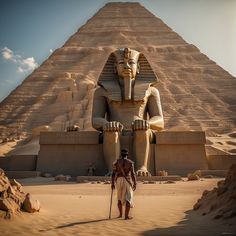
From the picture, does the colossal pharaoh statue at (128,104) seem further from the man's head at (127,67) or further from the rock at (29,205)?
the rock at (29,205)

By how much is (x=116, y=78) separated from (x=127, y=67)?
0.82m

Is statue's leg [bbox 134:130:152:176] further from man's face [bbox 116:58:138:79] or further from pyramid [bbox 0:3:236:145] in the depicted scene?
pyramid [bbox 0:3:236:145]

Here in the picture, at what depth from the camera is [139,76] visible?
35.6 ft

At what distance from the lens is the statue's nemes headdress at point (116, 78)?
10291mm

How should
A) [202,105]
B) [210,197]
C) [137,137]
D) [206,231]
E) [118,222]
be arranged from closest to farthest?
[206,231]
[118,222]
[210,197]
[137,137]
[202,105]

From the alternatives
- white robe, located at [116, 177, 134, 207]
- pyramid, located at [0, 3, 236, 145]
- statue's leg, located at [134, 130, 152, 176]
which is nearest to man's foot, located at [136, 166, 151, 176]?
statue's leg, located at [134, 130, 152, 176]

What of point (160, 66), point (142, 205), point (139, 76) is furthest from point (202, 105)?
point (142, 205)

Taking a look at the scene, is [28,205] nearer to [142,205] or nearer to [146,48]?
[142,205]

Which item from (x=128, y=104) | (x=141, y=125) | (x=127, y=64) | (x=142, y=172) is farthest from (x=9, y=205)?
(x=128, y=104)

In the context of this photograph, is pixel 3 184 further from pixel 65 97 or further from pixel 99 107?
pixel 65 97

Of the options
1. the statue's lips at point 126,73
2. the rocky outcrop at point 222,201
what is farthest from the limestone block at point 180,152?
the rocky outcrop at point 222,201

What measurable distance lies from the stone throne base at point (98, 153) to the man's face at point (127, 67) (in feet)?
5.38

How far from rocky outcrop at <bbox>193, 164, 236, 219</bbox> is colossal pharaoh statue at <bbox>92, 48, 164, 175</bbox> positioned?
12.7 ft

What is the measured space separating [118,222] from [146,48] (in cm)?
6920
